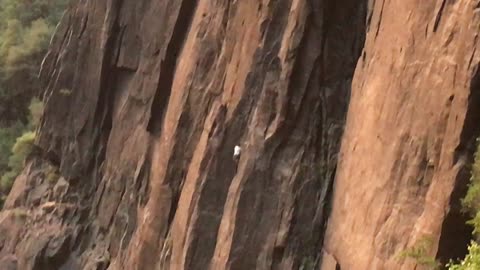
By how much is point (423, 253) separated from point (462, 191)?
742 mm

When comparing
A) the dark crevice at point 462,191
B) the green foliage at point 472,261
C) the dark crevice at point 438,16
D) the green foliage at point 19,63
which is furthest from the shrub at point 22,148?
the green foliage at point 472,261

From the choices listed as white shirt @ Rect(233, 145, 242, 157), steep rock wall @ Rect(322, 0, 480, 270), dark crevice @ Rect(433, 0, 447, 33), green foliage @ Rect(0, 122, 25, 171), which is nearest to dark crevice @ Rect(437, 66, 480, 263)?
steep rock wall @ Rect(322, 0, 480, 270)

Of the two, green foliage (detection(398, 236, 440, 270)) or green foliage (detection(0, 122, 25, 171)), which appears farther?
green foliage (detection(0, 122, 25, 171))

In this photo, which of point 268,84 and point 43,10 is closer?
point 268,84

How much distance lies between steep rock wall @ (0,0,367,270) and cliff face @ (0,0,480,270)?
30 millimetres

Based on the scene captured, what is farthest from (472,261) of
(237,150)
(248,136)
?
(237,150)

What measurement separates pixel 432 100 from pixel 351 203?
232cm

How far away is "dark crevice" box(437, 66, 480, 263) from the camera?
8.01m

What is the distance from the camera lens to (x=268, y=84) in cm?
1228

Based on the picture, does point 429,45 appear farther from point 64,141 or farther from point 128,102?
point 64,141

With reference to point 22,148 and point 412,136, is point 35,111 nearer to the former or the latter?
point 22,148

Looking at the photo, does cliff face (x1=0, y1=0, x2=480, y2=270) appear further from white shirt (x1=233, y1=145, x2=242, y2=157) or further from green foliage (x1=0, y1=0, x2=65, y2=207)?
green foliage (x1=0, y1=0, x2=65, y2=207)

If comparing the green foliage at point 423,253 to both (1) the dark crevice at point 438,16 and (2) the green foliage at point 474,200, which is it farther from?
(1) the dark crevice at point 438,16

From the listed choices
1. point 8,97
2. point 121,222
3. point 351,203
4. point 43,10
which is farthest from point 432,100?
point 43,10
